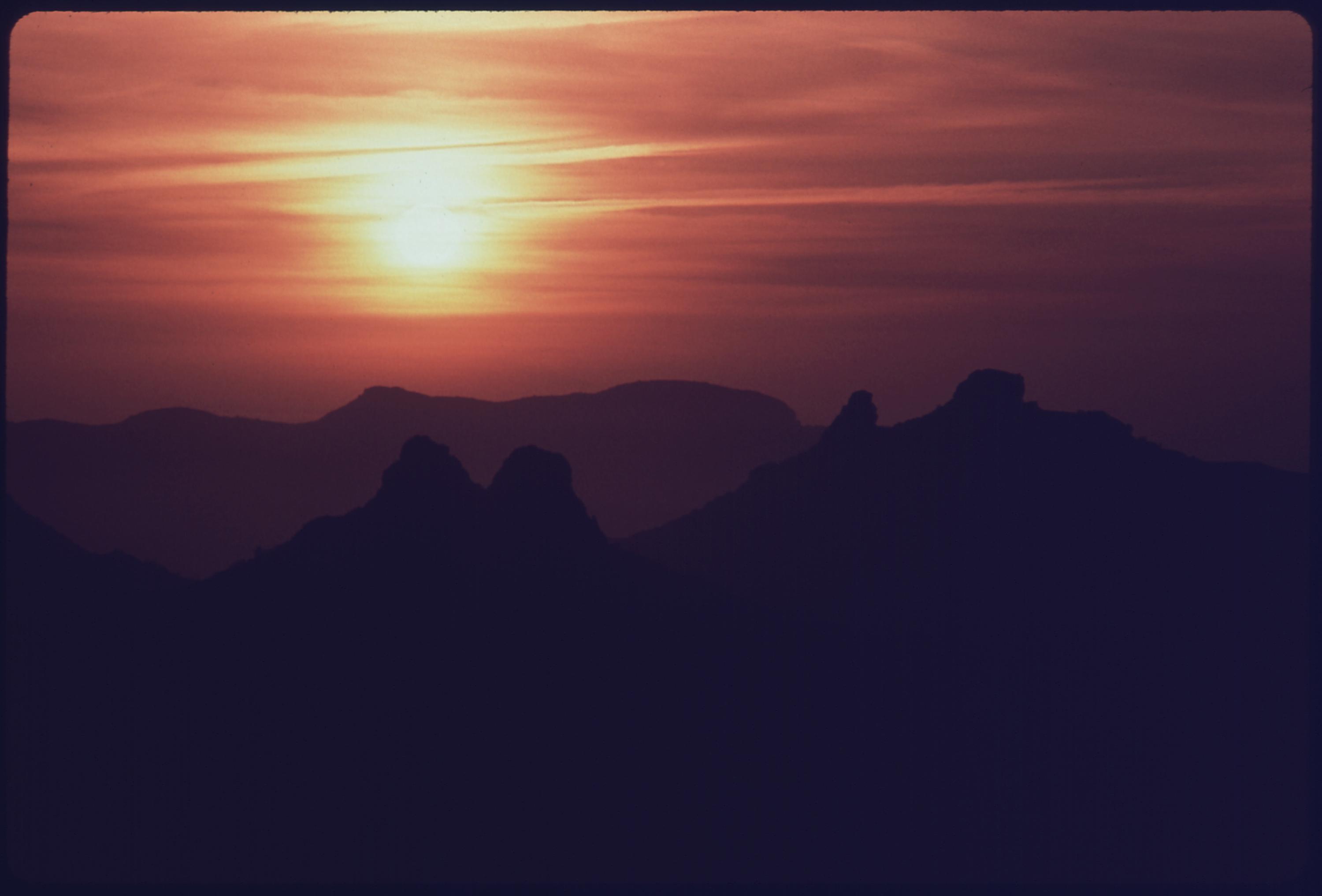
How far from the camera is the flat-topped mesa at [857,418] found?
5419 centimetres

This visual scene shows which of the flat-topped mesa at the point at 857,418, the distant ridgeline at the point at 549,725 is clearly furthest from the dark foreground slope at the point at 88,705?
the flat-topped mesa at the point at 857,418

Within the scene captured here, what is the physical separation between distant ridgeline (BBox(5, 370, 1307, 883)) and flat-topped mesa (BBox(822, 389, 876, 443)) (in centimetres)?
1004

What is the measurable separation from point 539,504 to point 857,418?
66.1 ft

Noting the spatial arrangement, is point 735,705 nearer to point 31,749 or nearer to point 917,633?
point 917,633

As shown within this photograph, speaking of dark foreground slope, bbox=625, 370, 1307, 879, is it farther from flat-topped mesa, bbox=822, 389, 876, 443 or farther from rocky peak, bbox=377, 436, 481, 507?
rocky peak, bbox=377, 436, 481, 507

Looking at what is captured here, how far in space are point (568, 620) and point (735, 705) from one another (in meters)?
5.98

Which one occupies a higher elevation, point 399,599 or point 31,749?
point 399,599

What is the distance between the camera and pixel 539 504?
39531 mm

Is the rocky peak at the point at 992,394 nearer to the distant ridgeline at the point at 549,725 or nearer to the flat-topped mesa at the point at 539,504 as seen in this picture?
the distant ridgeline at the point at 549,725

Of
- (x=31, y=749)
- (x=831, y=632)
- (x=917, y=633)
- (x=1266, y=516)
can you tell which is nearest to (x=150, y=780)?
(x=31, y=749)

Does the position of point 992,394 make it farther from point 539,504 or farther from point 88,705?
point 88,705

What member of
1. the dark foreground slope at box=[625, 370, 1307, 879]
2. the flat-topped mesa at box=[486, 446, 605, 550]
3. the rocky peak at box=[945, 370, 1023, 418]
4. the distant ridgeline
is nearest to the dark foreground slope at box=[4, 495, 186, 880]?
the distant ridgeline

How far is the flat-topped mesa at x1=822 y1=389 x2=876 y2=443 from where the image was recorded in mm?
54188

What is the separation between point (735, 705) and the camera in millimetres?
37406
